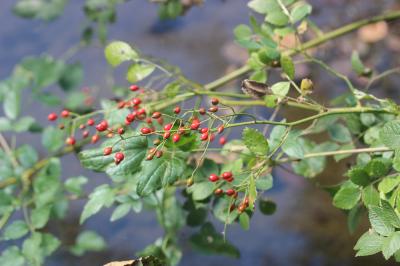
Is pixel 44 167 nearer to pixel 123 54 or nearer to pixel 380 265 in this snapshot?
pixel 123 54

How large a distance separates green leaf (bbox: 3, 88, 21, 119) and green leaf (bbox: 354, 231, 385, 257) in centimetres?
90

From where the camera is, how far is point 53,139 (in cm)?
149

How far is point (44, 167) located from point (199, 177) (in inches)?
18.1

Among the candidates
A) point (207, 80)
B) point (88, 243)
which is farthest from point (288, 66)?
point (207, 80)

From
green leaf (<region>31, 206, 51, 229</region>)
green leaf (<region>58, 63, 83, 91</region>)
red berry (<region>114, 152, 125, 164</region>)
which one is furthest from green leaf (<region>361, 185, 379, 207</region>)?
green leaf (<region>58, 63, 83, 91</region>)

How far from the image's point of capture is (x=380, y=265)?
5.51 ft

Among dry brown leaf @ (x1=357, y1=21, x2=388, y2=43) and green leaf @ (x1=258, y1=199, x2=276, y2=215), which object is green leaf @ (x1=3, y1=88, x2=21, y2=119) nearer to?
green leaf @ (x1=258, y1=199, x2=276, y2=215)

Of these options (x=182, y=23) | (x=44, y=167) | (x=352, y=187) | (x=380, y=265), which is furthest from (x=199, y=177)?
(x=182, y=23)

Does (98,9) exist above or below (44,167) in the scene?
above

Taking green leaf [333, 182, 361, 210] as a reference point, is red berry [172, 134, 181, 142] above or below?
above

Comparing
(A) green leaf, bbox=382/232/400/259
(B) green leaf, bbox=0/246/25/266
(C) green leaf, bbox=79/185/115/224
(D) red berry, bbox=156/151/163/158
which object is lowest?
(B) green leaf, bbox=0/246/25/266

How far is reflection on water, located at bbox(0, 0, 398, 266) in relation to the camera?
1.81 metres

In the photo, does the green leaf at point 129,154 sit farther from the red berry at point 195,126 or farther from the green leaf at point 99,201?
the green leaf at point 99,201

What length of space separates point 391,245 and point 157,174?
0.31 m
